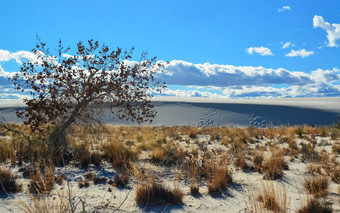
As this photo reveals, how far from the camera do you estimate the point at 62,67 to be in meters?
7.30

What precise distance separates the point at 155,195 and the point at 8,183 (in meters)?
2.63

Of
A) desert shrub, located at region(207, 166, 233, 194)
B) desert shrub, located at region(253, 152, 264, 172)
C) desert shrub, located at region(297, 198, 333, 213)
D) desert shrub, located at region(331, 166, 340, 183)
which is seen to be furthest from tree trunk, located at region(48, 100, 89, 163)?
desert shrub, located at region(331, 166, 340, 183)

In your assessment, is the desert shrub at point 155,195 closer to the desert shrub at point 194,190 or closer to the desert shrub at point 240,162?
the desert shrub at point 194,190

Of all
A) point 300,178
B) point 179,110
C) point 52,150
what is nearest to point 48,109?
point 52,150

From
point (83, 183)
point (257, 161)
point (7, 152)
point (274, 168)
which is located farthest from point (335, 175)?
point (7, 152)

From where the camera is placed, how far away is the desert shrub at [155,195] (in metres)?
4.41

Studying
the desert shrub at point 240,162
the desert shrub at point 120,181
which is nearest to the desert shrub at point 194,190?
the desert shrub at point 120,181

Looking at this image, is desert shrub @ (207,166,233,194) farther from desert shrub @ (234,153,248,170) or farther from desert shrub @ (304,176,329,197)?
desert shrub @ (304,176,329,197)

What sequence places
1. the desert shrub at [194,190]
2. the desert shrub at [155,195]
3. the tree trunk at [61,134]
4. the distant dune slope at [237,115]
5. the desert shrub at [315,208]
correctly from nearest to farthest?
the desert shrub at [315,208] < the desert shrub at [155,195] < the desert shrub at [194,190] < the tree trunk at [61,134] < the distant dune slope at [237,115]

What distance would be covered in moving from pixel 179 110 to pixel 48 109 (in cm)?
3885

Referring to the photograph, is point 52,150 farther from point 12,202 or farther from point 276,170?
point 276,170

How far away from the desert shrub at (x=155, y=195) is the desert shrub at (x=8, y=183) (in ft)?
7.03

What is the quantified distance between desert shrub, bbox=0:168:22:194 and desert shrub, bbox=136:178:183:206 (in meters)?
2.14

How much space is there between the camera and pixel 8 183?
16.1 ft
